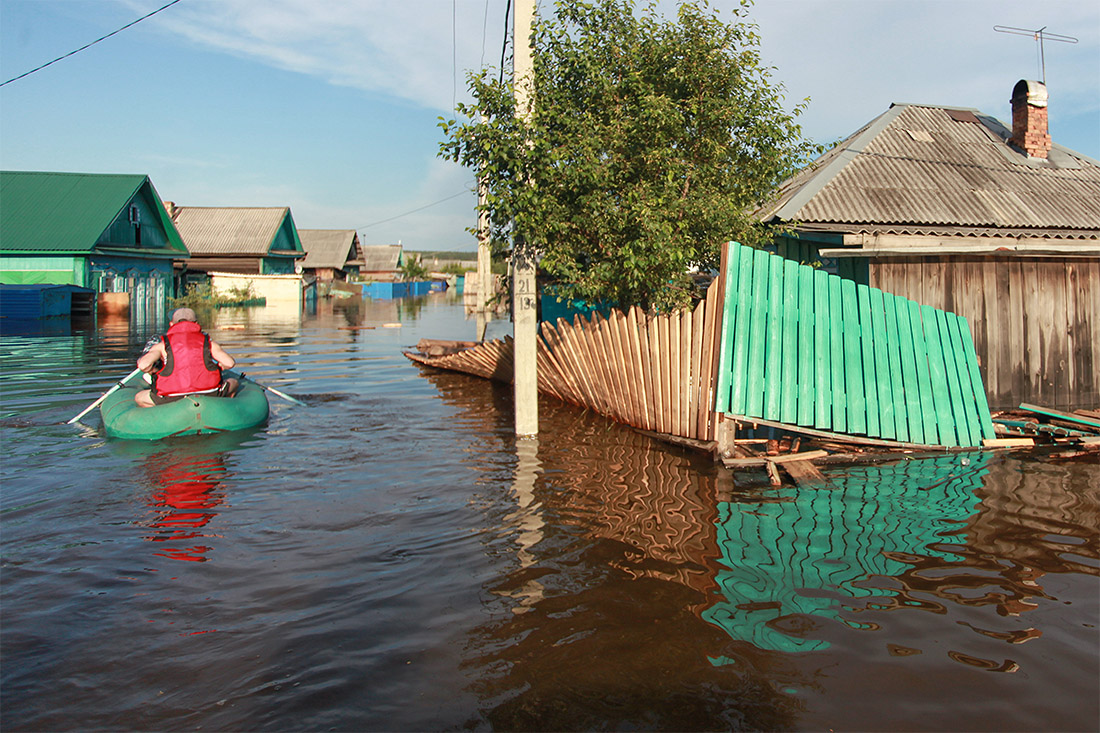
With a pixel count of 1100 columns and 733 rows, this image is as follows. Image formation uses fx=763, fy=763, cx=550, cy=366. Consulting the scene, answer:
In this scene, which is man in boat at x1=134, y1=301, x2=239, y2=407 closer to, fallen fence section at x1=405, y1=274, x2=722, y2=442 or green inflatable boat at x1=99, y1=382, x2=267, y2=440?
green inflatable boat at x1=99, y1=382, x2=267, y2=440

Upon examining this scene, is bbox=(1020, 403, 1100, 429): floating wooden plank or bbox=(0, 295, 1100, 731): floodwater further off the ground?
bbox=(1020, 403, 1100, 429): floating wooden plank

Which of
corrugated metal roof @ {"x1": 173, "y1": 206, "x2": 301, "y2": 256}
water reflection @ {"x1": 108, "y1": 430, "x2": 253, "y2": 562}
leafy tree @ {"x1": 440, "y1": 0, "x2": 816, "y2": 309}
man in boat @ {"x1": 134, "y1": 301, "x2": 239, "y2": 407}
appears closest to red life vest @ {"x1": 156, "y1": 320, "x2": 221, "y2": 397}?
man in boat @ {"x1": 134, "y1": 301, "x2": 239, "y2": 407}

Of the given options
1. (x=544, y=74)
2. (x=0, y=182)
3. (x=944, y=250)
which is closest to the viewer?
(x=944, y=250)

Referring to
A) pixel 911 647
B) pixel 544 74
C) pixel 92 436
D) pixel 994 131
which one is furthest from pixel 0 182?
pixel 911 647

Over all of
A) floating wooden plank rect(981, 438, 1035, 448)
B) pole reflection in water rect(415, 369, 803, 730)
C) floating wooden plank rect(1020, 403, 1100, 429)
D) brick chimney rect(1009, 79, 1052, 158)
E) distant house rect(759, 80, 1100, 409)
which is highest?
brick chimney rect(1009, 79, 1052, 158)

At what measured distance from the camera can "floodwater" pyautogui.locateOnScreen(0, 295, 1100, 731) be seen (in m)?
3.60

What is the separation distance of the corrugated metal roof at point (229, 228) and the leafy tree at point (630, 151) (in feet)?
126

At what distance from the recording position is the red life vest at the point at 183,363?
31.7ft

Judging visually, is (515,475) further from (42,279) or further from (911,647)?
(42,279)

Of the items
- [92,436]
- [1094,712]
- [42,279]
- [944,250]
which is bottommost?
[1094,712]

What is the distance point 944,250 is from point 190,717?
9292mm

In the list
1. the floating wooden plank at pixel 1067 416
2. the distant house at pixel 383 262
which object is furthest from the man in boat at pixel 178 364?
A: the distant house at pixel 383 262

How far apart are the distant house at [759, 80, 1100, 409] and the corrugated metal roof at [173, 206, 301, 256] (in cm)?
3909

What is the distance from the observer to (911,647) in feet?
13.5
